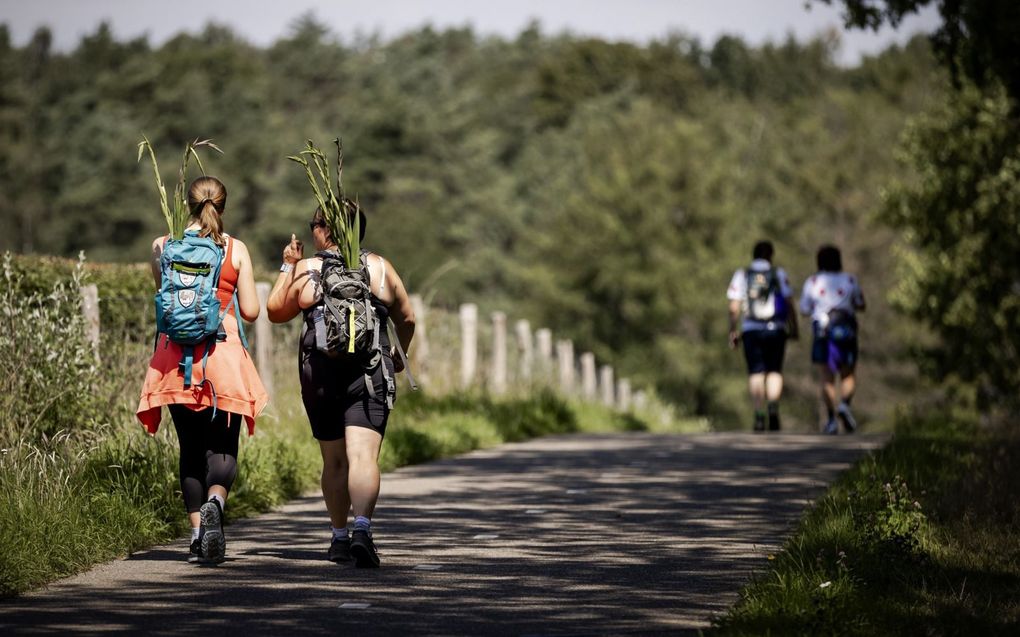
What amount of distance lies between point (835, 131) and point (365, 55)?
1193 inches

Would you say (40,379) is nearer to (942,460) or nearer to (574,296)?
(942,460)

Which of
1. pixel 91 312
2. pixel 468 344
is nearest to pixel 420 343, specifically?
pixel 468 344

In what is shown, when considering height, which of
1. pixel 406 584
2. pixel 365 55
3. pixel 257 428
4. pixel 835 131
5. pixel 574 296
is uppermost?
pixel 365 55

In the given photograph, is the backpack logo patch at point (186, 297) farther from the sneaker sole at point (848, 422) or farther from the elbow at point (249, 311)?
the sneaker sole at point (848, 422)

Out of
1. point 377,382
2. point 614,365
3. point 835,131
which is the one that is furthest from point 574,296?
point 377,382

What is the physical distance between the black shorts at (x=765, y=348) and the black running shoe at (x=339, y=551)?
980 cm

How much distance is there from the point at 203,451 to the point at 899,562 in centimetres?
339

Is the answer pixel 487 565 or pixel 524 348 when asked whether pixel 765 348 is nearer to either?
pixel 524 348

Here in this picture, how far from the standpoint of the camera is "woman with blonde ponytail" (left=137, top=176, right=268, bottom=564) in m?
7.51

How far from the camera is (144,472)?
8930 millimetres

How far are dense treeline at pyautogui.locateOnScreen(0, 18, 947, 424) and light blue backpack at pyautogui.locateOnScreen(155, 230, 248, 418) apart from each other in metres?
41.6

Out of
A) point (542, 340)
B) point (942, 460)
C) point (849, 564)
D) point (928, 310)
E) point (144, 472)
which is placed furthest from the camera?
point (928, 310)

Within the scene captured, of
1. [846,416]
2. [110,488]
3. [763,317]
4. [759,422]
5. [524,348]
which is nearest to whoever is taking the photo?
[110,488]

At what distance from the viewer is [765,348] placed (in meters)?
17.0
